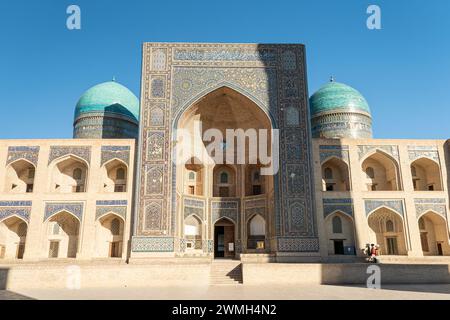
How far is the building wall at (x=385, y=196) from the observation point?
1513 cm

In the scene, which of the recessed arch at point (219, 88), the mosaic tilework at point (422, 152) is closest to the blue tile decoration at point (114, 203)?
the recessed arch at point (219, 88)

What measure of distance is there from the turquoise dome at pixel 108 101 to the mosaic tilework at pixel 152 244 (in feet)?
31.7

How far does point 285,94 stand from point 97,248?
10.1 meters

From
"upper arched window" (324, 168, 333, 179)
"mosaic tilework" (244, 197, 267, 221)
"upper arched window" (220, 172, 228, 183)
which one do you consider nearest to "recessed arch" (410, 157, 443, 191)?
"upper arched window" (324, 168, 333, 179)

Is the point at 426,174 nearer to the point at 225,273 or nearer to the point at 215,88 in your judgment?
the point at 215,88

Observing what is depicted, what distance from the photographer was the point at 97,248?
15.1 m

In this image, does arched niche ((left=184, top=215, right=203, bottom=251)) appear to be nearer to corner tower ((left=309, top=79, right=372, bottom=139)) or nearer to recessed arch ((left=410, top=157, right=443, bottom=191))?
corner tower ((left=309, top=79, right=372, bottom=139))

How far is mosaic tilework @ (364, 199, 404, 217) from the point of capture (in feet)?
50.6

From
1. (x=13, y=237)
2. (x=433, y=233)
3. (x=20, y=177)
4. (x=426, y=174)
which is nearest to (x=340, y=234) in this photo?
(x=433, y=233)

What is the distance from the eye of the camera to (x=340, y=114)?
809 inches

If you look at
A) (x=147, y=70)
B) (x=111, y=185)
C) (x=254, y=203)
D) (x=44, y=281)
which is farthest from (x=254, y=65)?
(x=44, y=281)

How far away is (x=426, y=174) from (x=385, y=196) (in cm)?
311

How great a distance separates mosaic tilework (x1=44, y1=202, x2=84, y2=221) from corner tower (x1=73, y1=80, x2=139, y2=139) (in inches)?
240

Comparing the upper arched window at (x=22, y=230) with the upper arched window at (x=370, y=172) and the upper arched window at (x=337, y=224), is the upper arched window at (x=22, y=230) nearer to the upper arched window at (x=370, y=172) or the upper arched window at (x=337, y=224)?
the upper arched window at (x=337, y=224)
